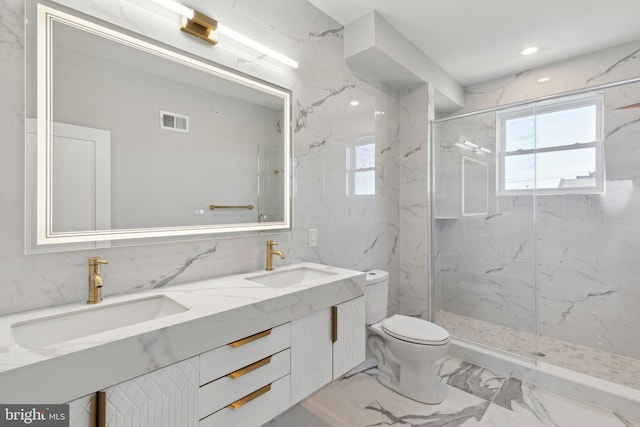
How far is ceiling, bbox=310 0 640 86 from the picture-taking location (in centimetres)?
200

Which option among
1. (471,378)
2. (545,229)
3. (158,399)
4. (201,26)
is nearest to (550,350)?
(471,378)

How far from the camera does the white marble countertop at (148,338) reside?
0.67 meters

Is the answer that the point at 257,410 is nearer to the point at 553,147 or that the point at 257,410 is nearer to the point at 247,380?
the point at 247,380

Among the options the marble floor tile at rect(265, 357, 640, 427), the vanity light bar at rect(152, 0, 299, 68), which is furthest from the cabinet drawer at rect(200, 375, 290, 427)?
the vanity light bar at rect(152, 0, 299, 68)

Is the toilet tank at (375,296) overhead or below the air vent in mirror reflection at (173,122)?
below

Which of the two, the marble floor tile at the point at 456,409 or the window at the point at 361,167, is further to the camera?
the window at the point at 361,167

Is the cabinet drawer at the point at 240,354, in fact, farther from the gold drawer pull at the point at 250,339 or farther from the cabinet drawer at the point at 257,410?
the cabinet drawer at the point at 257,410

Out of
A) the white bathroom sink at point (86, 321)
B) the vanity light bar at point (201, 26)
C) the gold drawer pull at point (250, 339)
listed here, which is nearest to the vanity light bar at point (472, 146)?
the vanity light bar at point (201, 26)

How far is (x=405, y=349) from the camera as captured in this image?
190 centimetres

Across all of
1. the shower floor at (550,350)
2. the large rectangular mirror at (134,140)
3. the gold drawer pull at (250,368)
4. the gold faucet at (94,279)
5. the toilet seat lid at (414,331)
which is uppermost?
the large rectangular mirror at (134,140)

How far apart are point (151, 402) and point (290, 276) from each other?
0.95 metres

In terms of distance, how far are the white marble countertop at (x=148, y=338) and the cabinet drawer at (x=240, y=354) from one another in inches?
1.3

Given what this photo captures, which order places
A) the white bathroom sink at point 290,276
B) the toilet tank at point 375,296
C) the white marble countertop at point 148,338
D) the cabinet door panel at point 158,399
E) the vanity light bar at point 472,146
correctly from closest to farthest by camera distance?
1. the white marble countertop at point 148,338
2. the cabinet door panel at point 158,399
3. the white bathroom sink at point 290,276
4. the toilet tank at point 375,296
5. the vanity light bar at point 472,146

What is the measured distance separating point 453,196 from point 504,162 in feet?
1.60
